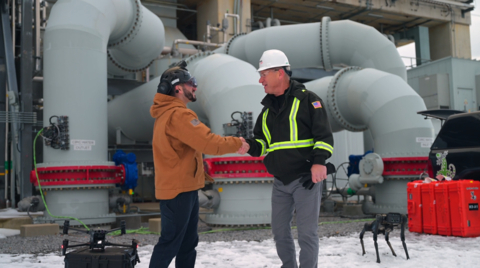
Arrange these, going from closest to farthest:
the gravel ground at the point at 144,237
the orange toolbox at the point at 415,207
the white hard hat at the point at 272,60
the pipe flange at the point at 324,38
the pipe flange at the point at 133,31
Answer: the white hard hat at the point at 272,60, the gravel ground at the point at 144,237, the orange toolbox at the point at 415,207, the pipe flange at the point at 133,31, the pipe flange at the point at 324,38

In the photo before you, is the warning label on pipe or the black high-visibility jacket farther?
the warning label on pipe

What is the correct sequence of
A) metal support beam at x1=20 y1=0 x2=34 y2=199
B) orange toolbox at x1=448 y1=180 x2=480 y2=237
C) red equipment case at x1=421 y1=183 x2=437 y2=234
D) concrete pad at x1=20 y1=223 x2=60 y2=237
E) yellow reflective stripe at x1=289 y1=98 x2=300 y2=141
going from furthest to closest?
metal support beam at x1=20 y1=0 x2=34 y2=199 → concrete pad at x1=20 y1=223 x2=60 y2=237 → red equipment case at x1=421 y1=183 x2=437 y2=234 → orange toolbox at x1=448 y1=180 x2=480 y2=237 → yellow reflective stripe at x1=289 y1=98 x2=300 y2=141

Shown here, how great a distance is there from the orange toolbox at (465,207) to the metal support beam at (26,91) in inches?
273

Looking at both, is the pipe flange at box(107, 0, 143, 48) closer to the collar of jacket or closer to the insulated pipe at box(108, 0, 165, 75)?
the insulated pipe at box(108, 0, 165, 75)

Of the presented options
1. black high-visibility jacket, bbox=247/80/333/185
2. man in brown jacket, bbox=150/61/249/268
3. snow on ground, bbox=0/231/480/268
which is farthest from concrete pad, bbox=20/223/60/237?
black high-visibility jacket, bbox=247/80/333/185

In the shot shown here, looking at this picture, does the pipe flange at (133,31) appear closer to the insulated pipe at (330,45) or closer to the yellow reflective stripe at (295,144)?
the insulated pipe at (330,45)

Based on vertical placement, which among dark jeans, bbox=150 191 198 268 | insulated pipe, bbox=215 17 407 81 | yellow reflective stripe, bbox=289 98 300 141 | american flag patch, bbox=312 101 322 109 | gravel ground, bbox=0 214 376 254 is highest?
insulated pipe, bbox=215 17 407 81

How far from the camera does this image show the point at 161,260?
10.1 ft

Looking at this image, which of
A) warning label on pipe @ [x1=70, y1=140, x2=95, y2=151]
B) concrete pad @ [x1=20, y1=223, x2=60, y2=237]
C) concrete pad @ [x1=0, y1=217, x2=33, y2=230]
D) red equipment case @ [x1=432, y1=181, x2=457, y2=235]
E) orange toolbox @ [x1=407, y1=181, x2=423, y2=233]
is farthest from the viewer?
concrete pad @ [x1=0, y1=217, x2=33, y2=230]

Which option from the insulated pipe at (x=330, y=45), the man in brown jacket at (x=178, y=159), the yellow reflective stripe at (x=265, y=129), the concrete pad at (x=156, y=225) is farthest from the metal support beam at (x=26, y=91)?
the yellow reflective stripe at (x=265, y=129)

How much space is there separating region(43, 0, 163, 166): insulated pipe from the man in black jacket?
4004 mm

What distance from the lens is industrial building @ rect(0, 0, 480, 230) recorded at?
21.9ft

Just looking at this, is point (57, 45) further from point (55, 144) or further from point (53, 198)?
point (53, 198)

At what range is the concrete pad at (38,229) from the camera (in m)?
6.18
